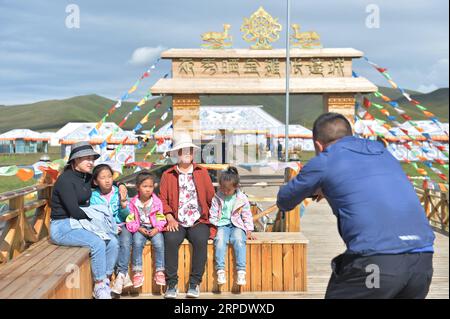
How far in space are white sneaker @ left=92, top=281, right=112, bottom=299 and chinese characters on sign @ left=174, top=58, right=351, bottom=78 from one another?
41.4ft

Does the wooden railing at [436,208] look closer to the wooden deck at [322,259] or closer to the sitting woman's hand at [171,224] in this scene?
the wooden deck at [322,259]

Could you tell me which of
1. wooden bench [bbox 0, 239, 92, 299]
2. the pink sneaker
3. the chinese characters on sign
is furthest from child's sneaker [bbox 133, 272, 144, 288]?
the chinese characters on sign

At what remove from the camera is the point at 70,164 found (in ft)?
17.9

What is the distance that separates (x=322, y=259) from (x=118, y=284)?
361 centimetres

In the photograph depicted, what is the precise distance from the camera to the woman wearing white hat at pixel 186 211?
5516 millimetres

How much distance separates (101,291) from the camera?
499cm

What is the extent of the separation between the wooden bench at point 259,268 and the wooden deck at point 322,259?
0.32ft

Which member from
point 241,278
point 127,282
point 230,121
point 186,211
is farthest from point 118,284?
point 230,121

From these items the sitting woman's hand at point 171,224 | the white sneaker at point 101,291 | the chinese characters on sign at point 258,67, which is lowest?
the white sneaker at point 101,291

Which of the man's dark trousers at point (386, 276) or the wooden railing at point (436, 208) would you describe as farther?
the wooden railing at point (436, 208)

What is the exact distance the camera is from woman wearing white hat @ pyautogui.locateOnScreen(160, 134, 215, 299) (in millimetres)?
5516

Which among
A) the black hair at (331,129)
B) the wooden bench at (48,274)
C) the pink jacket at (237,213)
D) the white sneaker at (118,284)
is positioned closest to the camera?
the black hair at (331,129)

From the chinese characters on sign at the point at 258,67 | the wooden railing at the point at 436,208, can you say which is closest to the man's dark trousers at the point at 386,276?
the wooden railing at the point at 436,208
